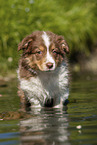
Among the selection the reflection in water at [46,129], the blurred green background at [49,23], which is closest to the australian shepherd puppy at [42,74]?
the reflection in water at [46,129]

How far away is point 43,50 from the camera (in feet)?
22.0

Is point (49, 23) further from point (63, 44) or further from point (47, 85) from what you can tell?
point (47, 85)

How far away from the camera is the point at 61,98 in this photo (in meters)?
7.13

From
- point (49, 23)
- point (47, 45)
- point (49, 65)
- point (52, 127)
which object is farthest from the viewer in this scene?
point (49, 23)

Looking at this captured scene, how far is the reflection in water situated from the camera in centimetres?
396

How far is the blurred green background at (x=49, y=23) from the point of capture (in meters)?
15.8

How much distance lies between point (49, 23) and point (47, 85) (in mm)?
Answer: 10322

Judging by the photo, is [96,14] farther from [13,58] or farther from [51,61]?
[51,61]

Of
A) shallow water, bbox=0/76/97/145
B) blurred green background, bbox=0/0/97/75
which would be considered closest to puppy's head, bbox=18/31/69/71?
shallow water, bbox=0/76/97/145

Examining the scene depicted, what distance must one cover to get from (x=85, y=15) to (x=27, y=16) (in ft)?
14.0

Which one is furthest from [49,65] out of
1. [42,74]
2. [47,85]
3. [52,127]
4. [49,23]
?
[49,23]

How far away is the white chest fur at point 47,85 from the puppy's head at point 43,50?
26cm

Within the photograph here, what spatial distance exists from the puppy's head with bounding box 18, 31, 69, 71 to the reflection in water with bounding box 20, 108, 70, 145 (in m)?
0.92

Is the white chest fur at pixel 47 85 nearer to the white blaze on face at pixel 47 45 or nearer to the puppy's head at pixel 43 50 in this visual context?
the puppy's head at pixel 43 50
